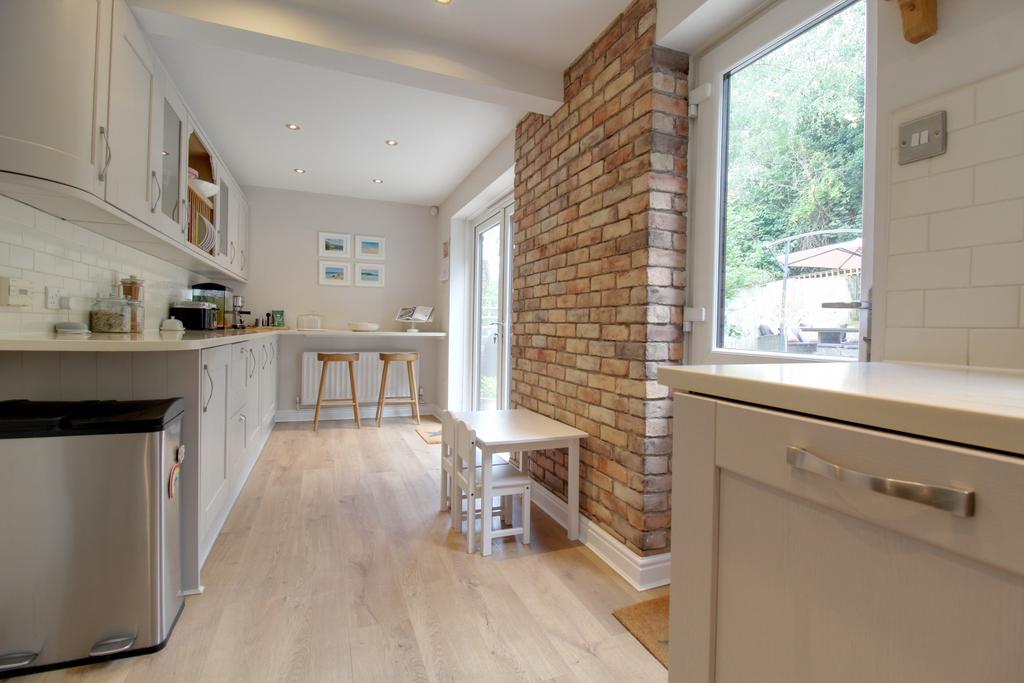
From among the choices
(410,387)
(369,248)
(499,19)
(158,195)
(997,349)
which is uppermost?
(499,19)

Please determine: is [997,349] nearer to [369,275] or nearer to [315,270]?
[369,275]

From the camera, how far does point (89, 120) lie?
1570 millimetres

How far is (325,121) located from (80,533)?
2688 mm

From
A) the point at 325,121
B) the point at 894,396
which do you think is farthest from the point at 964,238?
the point at 325,121

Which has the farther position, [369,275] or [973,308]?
[369,275]

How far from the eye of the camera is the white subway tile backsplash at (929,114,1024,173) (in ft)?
3.07

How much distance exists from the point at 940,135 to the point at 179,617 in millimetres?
2587

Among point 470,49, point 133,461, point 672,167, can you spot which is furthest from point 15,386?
point 672,167

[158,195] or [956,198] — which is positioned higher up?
[158,195]

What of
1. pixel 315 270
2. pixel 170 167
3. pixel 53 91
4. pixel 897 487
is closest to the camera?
pixel 897 487

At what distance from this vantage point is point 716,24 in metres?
1.73

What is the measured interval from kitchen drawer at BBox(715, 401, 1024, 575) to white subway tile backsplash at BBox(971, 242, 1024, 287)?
0.74 m

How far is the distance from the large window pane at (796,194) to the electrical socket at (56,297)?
2.62m

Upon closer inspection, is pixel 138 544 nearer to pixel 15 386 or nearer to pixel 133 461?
pixel 133 461
